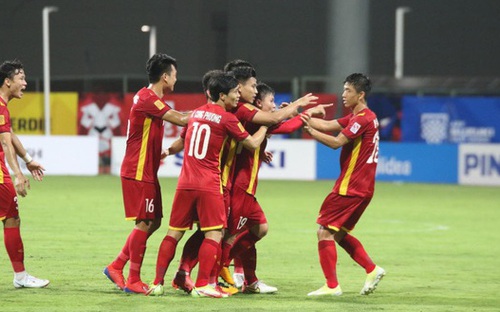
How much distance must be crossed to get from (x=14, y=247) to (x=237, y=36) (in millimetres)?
41627

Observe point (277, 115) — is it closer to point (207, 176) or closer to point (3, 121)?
point (207, 176)

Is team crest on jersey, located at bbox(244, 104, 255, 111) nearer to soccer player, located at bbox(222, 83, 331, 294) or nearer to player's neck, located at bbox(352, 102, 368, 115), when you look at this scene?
soccer player, located at bbox(222, 83, 331, 294)

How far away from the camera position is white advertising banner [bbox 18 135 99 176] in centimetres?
2714

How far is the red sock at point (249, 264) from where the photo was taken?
33.0 feet

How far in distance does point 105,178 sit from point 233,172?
17.1 m

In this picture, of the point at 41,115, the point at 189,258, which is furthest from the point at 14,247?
the point at 41,115

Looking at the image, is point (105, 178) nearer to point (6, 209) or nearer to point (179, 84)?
point (179, 84)

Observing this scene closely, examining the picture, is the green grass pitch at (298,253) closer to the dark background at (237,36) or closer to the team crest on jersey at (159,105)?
the team crest on jersey at (159,105)

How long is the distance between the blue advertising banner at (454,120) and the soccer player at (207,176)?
22197mm

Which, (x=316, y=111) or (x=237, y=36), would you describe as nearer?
(x=316, y=111)

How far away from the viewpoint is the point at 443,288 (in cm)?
1057

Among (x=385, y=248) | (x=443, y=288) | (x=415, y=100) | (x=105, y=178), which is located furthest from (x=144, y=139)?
(x=415, y=100)

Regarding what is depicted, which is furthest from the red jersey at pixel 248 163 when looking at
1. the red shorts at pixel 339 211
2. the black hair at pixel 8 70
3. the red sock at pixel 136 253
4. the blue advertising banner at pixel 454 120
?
the blue advertising banner at pixel 454 120

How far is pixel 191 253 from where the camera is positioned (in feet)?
32.7
